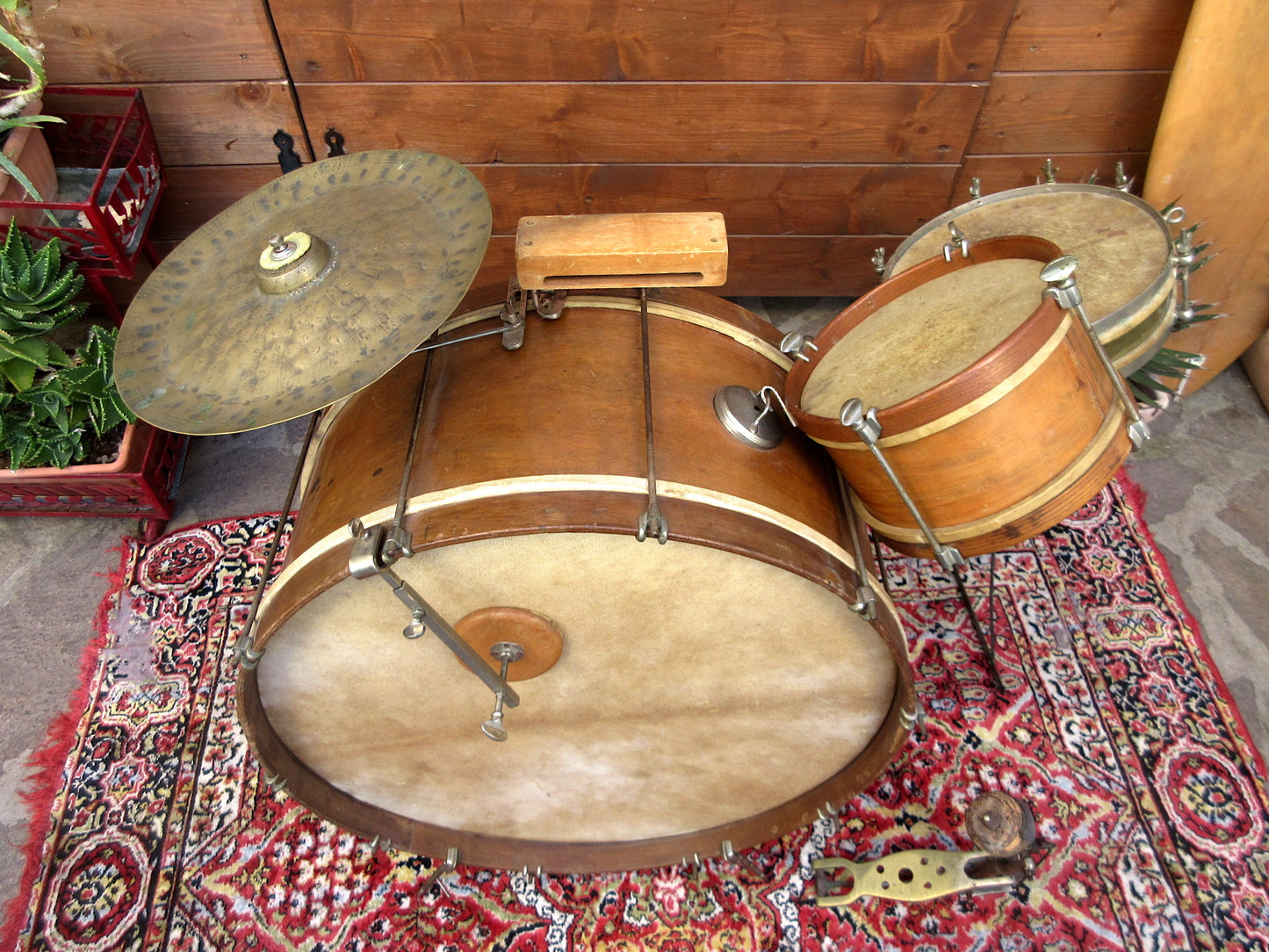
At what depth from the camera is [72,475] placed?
6.64 feet

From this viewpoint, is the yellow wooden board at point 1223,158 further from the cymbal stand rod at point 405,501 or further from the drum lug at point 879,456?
the cymbal stand rod at point 405,501

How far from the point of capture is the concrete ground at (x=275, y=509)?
194cm

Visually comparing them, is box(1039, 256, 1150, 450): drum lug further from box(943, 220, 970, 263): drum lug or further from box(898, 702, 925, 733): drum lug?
box(898, 702, 925, 733): drum lug

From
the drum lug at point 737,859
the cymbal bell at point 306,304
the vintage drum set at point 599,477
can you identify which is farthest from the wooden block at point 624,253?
the drum lug at point 737,859

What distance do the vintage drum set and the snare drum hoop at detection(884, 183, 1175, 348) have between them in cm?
1

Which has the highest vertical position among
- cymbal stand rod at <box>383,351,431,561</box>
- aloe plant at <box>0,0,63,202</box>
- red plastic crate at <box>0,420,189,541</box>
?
aloe plant at <box>0,0,63,202</box>

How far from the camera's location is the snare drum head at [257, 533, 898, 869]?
1.29m

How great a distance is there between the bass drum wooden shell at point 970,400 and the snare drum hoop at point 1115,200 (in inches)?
3.9

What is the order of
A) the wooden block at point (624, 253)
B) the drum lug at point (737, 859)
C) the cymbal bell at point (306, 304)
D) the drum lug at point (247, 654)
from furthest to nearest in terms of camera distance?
1. the drum lug at point (737, 859)
2. the wooden block at point (624, 253)
3. the drum lug at point (247, 654)
4. the cymbal bell at point (306, 304)

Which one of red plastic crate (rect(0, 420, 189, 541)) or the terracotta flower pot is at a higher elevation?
the terracotta flower pot

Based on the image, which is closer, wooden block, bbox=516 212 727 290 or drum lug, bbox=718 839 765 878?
wooden block, bbox=516 212 727 290

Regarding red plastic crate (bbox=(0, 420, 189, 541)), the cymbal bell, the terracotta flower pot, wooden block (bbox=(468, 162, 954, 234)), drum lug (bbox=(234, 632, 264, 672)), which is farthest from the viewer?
wooden block (bbox=(468, 162, 954, 234))

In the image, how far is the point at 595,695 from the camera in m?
1.47

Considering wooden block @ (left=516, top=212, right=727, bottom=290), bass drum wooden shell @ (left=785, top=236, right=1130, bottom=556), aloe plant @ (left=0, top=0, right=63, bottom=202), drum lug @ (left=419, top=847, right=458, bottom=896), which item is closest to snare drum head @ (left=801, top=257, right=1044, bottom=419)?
bass drum wooden shell @ (left=785, top=236, right=1130, bottom=556)
